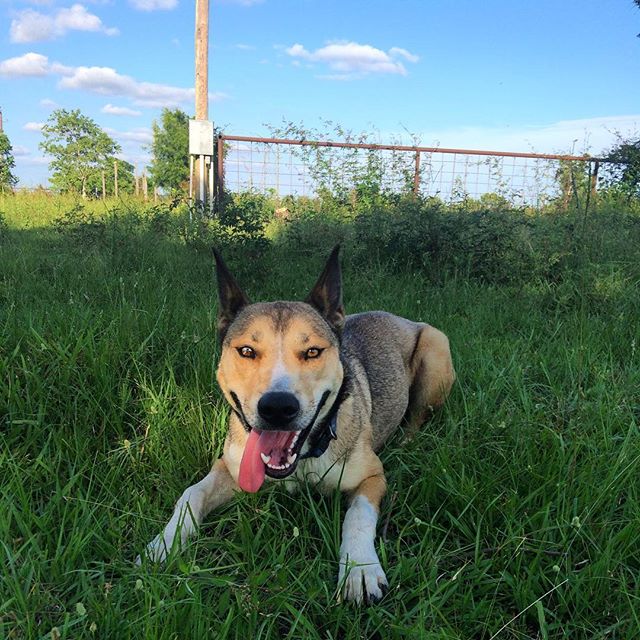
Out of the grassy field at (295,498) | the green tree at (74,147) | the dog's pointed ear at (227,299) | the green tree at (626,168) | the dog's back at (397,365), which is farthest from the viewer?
the green tree at (74,147)

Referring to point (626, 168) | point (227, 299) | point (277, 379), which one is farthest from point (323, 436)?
point (626, 168)

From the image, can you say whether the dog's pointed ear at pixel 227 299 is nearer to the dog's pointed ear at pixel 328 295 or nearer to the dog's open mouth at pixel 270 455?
the dog's pointed ear at pixel 328 295

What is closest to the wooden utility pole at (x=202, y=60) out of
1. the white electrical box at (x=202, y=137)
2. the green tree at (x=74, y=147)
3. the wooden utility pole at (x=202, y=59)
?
the wooden utility pole at (x=202, y=59)

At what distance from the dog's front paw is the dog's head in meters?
0.52

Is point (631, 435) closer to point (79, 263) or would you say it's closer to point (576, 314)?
point (576, 314)

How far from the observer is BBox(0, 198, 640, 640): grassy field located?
1.77 m

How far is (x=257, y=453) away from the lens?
7.67ft

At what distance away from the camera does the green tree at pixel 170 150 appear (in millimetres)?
56812

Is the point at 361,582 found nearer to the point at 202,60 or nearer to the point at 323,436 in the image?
the point at 323,436

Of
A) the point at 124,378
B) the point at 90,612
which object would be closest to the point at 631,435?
the point at 90,612

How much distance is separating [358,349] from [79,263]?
4.17 metres

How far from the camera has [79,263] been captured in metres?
6.07

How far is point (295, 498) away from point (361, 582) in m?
0.69

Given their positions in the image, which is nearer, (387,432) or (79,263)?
(387,432)
